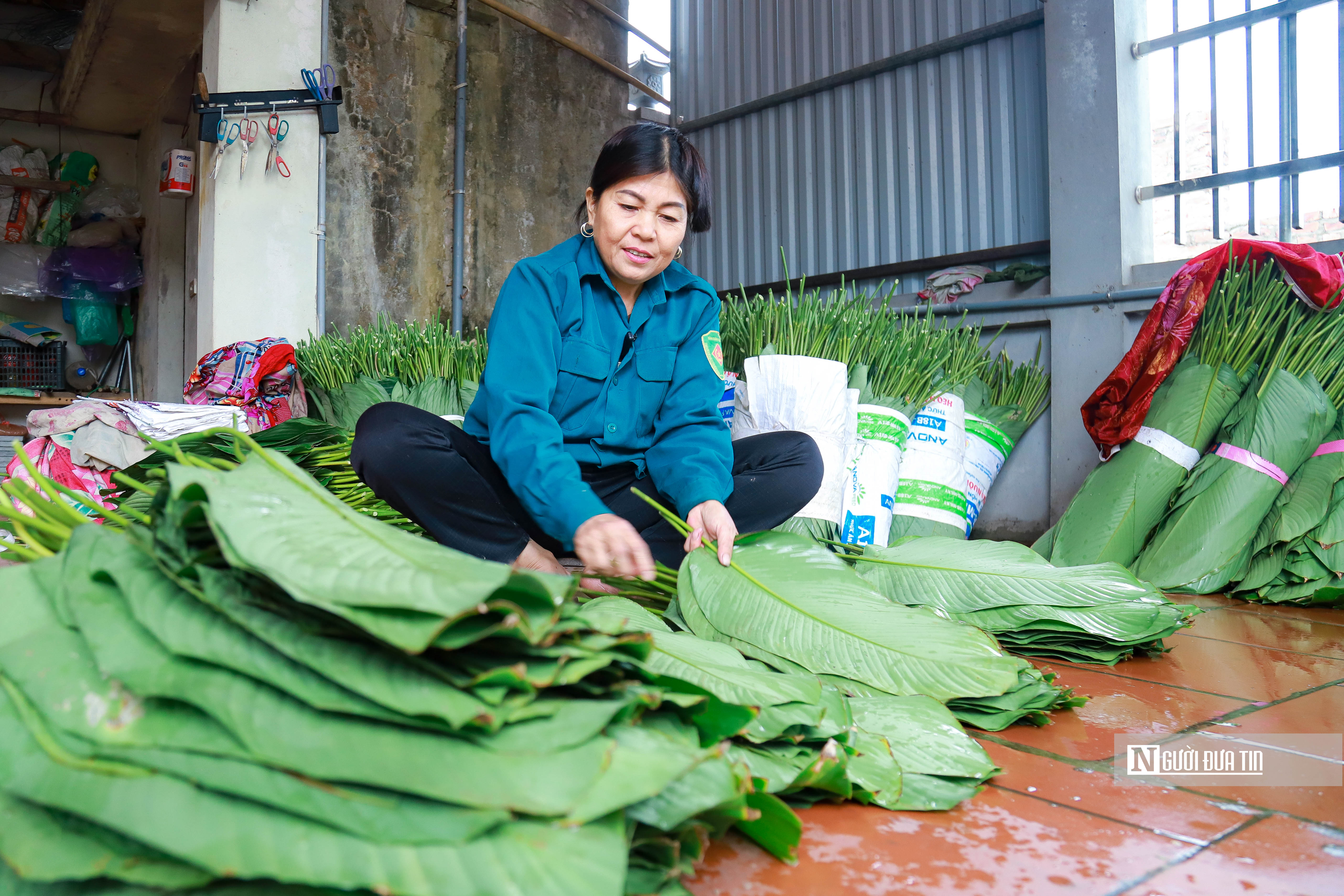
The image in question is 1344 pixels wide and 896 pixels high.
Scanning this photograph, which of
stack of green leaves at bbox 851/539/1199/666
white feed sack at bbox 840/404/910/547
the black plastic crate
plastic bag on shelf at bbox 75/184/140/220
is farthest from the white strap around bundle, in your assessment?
plastic bag on shelf at bbox 75/184/140/220

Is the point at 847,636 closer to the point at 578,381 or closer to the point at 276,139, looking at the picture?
the point at 578,381

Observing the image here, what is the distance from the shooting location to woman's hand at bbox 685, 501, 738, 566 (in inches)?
57.2

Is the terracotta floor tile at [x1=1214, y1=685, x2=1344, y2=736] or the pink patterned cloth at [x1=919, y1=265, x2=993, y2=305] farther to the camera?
the pink patterned cloth at [x1=919, y1=265, x2=993, y2=305]

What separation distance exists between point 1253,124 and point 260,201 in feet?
13.1

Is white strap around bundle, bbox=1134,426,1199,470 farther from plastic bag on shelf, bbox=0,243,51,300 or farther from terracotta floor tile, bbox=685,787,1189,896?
plastic bag on shelf, bbox=0,243,51,300

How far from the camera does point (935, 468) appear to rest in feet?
8.66

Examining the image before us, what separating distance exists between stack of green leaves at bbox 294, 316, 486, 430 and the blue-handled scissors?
3.87ft

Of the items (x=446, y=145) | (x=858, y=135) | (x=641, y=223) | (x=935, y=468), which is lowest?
(x=935, y=468)

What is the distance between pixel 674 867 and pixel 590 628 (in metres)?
0.20

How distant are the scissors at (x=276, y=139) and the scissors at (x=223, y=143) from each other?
14 cm

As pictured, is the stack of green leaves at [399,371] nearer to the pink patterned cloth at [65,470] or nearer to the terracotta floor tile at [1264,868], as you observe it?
the pink patterned cloth at [65,470]

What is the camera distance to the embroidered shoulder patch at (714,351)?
1946mm

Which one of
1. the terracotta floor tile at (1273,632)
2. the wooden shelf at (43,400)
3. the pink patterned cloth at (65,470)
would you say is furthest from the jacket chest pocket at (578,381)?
the wooden shelf at (43,400)

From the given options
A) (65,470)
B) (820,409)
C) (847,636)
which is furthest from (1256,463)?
→ (65,470)
